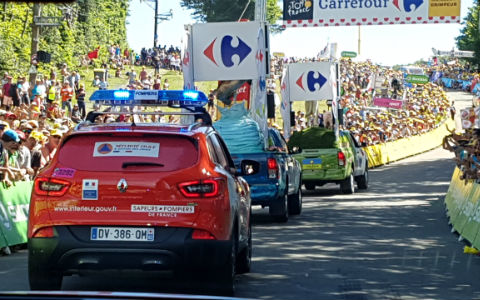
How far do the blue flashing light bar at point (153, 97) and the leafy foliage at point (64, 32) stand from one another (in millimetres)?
14731

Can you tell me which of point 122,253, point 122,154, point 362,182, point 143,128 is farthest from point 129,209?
point 362,182

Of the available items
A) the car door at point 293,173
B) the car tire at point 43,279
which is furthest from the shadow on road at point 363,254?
the car tire at point 43,279

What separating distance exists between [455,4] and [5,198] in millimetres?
25584

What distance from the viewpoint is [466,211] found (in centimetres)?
1747

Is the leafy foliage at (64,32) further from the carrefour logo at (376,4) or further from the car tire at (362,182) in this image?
the carrefour logo at (376,4)

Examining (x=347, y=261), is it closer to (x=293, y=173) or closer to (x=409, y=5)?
(x=293, y=173)

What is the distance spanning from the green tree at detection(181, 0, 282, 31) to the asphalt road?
79.4m

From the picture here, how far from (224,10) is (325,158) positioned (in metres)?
79.0

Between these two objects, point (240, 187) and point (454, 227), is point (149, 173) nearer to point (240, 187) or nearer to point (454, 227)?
point (240, 187)

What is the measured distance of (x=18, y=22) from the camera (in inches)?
2060

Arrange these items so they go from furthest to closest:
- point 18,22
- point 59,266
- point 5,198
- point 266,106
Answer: point 18,22 < point 266,106 < point 5,198 < point 59,266

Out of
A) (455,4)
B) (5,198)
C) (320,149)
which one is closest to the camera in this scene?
(5,198)

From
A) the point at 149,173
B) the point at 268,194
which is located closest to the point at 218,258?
the point at 149,173

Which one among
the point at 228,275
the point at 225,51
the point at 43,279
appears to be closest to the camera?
the point at 43,279
